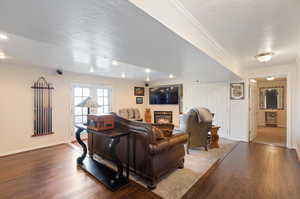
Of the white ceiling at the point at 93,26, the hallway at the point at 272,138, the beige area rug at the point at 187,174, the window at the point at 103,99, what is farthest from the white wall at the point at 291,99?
the window at the point at 103,99

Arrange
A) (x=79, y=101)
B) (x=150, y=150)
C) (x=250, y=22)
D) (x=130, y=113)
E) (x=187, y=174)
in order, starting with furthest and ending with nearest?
(x=130, y=113) < (x=79, y=101) < (x=187, y=174) < (x=150, y=150) < (x=250, y=22)

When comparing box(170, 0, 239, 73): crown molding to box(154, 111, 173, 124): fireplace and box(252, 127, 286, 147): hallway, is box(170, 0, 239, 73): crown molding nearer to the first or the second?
box(252, 127, 286, 147): hallway

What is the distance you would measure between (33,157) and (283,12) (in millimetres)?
5195

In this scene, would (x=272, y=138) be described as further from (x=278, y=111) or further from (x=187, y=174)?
(x=187, y=174)

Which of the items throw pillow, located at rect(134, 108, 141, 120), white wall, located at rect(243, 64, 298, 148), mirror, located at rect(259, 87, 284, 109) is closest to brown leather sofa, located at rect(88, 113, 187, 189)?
white wall, located at rect(243, 64, 298, 148)

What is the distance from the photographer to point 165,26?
4.15 feet

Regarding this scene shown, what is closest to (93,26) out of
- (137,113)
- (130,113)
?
(130,113)

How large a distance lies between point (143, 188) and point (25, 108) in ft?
12.9

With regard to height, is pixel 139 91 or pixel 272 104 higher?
pixel 139 91

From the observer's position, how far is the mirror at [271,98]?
22.5 ft

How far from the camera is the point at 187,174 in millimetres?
2535

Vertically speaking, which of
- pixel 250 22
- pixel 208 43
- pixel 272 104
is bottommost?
pixel 272 104

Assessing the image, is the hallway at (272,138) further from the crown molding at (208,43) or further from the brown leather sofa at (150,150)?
the brown leather sofa at (150,150)

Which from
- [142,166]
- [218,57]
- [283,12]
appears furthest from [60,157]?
[283,12]
